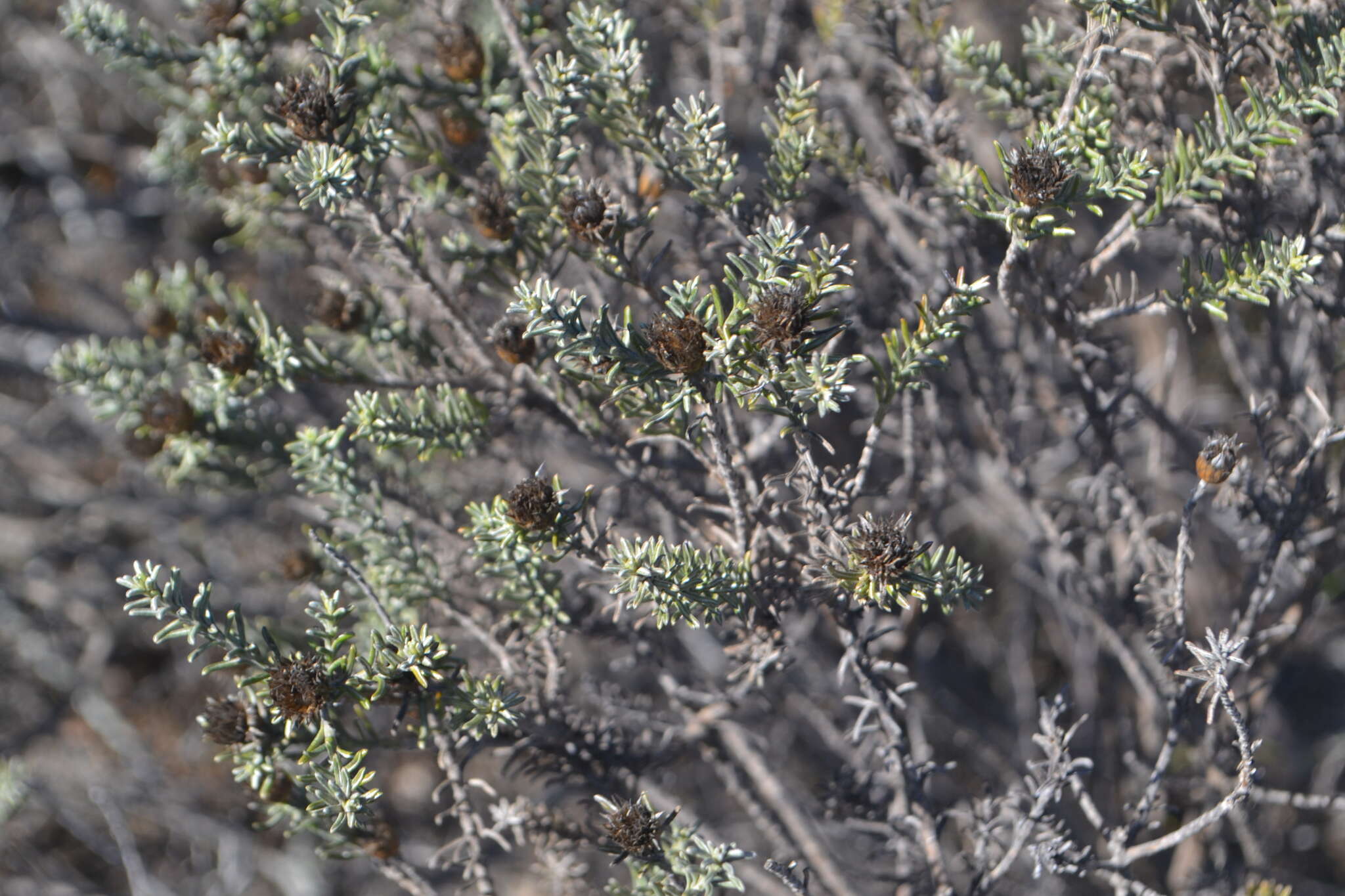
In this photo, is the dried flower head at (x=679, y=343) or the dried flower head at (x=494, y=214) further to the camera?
the dried flower head at (x=494, y=214)

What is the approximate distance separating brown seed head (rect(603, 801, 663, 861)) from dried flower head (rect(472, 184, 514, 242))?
1089 mm

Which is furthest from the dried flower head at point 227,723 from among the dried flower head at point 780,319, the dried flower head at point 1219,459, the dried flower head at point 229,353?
the dried flower head at point 1219,459

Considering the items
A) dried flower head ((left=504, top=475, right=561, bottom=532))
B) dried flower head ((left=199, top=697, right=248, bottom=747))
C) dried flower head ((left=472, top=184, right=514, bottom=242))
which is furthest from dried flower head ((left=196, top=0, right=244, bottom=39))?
dried flower head ((left=199, top=697, right=248, bottom=747))

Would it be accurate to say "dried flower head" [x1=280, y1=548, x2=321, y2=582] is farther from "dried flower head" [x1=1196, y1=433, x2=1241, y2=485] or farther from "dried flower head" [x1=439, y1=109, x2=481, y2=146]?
"dried flower head" [x1=1196, y1=433, x2=1241, y2=485]

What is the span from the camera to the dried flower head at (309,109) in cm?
159

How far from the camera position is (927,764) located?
5.79 feet

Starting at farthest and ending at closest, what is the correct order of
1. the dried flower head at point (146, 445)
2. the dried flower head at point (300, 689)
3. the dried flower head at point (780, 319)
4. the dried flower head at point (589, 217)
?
the dried flower head at point (146, 445) → the dried flower head at point (589, 217) → the dried flower head at point (300, 689) → the dried flower head at point (780, 319)

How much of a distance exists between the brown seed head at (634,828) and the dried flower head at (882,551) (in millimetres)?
552

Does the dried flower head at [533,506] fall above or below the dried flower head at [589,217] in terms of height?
below

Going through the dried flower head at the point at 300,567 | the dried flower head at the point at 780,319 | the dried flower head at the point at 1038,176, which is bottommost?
the dried flower head at the point at 780,319

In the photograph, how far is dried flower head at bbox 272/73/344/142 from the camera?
1.59 meters

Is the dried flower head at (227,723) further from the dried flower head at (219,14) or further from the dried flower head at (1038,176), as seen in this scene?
the dried flower head at (1038,176)

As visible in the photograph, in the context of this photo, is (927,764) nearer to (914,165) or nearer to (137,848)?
(914,165)

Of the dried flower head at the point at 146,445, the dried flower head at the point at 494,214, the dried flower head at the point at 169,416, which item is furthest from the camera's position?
the dried flower head at the point at 146,445
